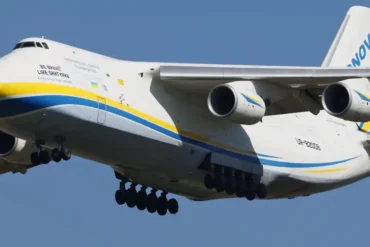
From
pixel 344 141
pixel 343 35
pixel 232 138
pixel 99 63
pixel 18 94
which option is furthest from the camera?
pixel 343 35

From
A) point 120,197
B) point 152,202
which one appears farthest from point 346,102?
point 120,197

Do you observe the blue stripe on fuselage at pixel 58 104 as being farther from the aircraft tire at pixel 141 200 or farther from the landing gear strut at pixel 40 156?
the aircraft tire at pixel 141 200

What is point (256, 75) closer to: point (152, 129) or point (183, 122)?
point (183, 122)

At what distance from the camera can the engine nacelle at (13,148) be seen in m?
21.8

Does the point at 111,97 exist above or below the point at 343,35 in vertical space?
below

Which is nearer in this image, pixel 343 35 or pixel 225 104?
pixel 225 104

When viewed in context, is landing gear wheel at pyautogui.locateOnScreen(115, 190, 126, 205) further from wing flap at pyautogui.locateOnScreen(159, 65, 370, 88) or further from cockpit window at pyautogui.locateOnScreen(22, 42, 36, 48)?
cockpit window at pyautogui.locateOnScreen(22, 42, 36, 48)

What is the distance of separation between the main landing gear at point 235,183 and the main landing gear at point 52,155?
276 centimetres

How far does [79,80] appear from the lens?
765 inches

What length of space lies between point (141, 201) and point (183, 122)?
2.09 meters

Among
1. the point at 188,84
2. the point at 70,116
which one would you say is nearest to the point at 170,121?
the point at 188,84

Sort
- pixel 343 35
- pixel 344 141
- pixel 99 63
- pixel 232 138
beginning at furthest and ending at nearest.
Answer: pixel 343 35, pixel 344 141, pixel 232 138, pixel 99 63

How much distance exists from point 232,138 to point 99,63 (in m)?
2.85

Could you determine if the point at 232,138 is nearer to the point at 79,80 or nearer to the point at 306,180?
the point at 306,180
